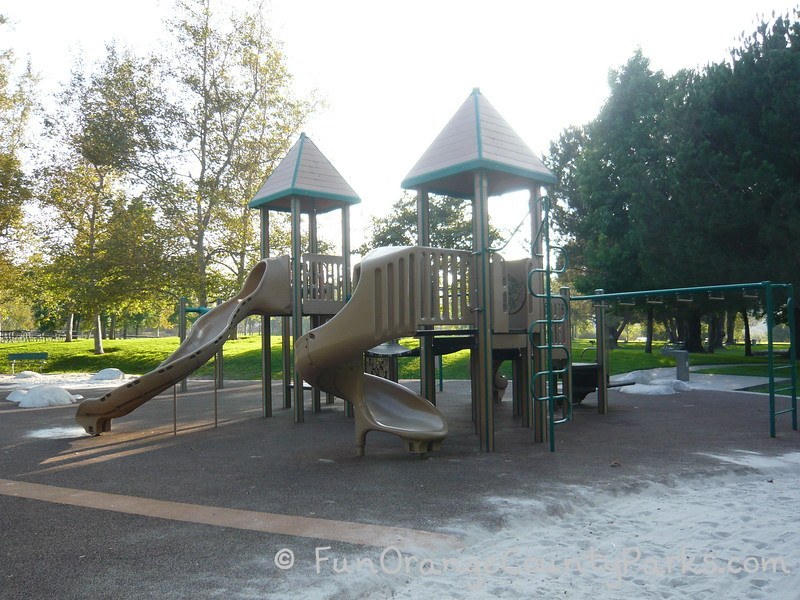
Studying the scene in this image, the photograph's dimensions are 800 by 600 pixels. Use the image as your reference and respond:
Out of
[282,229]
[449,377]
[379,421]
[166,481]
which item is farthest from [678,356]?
[282,229]

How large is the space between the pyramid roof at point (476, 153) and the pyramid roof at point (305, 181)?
262 centimetres

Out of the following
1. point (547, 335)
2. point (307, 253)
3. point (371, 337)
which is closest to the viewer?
point (371, 337)

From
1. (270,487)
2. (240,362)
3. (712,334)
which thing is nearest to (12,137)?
(240,362)

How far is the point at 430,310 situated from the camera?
7.38 meters

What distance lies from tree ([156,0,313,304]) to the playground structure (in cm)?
1320

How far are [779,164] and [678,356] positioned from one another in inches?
233

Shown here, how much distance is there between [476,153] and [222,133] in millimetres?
18343

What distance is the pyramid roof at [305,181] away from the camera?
35.6ft

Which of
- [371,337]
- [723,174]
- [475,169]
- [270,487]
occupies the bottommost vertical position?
[270,487]

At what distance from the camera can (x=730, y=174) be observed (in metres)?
16.4

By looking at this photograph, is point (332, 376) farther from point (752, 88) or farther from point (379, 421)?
point (752, 88)

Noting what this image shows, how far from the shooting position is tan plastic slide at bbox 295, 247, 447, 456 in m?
7.09

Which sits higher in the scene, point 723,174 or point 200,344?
point 723,174

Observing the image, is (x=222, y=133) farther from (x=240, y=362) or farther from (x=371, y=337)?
(x=371, y=337)
